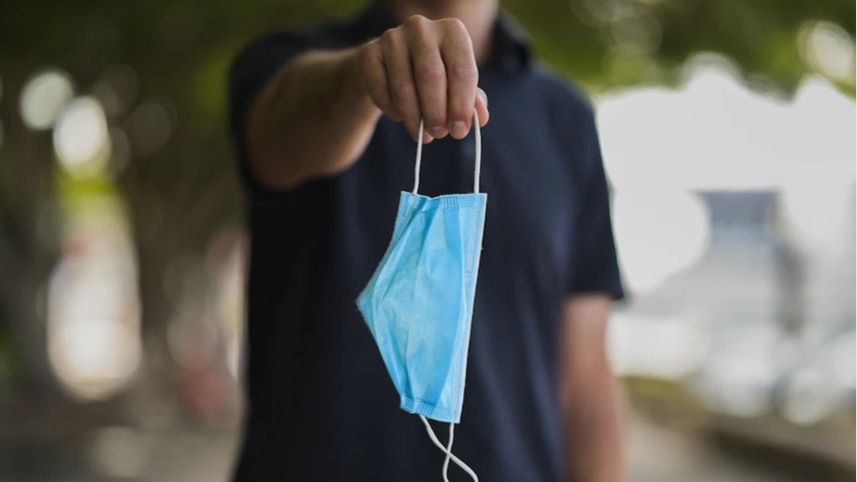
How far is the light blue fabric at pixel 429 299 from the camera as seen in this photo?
111cm

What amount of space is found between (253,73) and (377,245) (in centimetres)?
42

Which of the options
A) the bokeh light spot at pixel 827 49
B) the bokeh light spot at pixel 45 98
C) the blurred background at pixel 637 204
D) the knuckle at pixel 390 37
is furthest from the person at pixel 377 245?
the bokeh light spot at pixel 45 98

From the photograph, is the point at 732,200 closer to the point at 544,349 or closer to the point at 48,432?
the point at 48,432

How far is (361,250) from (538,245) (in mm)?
269

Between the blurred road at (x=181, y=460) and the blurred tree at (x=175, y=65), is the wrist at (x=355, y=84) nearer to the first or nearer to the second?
the blurred tree at (x=175, y=65)

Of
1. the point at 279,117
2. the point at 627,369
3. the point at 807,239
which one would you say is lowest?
the point at 627,369

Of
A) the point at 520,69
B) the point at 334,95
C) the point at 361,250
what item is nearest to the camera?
the point at 334,95

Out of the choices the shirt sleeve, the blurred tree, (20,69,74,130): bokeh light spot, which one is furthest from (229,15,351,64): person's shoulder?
(20,69,74,130): bokeh light spot

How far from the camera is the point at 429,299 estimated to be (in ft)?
3.71

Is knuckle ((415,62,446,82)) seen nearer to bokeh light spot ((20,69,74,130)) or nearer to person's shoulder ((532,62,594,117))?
person's shoulder ((532,62,594,117))

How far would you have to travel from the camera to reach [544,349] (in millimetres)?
1709

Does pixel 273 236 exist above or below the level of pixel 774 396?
above

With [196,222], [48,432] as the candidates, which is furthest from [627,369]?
[48,432]

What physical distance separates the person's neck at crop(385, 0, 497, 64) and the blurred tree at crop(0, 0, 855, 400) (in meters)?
6.54
